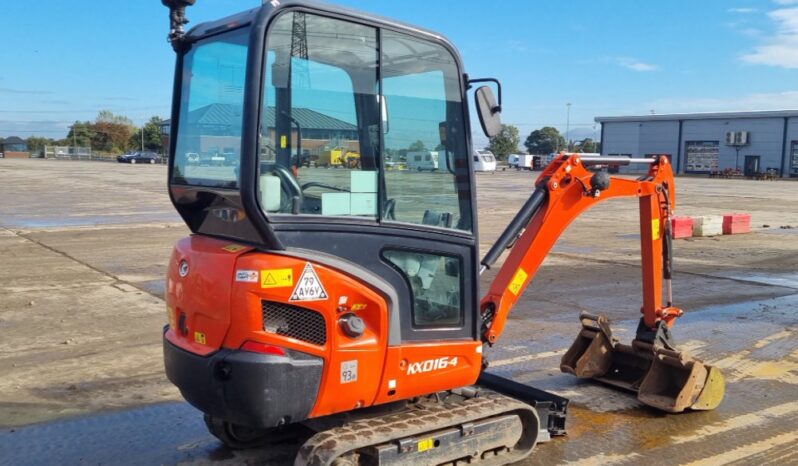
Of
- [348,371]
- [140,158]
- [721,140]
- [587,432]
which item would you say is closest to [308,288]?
[348,371]

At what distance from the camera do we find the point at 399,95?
155 inches

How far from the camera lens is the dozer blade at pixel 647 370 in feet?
18.3

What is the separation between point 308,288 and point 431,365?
976 mm

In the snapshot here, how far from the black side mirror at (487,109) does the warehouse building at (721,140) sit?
2664 inches

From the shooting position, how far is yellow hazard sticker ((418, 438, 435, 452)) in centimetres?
394

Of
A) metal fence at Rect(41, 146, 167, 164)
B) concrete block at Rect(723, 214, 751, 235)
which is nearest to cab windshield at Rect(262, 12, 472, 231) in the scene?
concrete block at Rect(723, 214, 751, 235)

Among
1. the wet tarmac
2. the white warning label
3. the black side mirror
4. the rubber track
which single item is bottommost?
the wet tarmac

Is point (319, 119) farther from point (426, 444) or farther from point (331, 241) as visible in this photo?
point (426, 444)

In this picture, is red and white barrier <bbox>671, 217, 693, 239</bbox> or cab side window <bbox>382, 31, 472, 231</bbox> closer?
cab side window <bbox>382, 31, 472, 231</bbox>

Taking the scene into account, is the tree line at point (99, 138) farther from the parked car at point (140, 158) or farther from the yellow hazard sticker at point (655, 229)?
the yellow hazard sticker at point (655, 229)

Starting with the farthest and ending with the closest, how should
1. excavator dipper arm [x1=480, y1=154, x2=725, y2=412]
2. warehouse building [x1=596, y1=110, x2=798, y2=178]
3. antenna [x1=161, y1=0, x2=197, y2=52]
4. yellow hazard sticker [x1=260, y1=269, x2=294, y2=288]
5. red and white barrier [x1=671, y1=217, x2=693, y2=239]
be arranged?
warehouse building [x1=596, y1=110, x2=798, y2=178], red and white barrier [x1=671, y1=217, x2=693, y2=239], excavator dipper arm [x1=480, y1=154, x2=725, y2=412], antenna [x1=161, y1=0, x2=197, y2=52], yellow hazard sticker [x1=260, y1=269, x2=294, y2=288]

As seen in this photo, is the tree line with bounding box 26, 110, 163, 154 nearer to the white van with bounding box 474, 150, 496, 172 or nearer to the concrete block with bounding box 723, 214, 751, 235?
the white van with bounding box 474, 150, 496, 172

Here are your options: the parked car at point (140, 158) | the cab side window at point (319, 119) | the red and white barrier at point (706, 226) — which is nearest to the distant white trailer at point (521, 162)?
the parked car at point (140, 158)

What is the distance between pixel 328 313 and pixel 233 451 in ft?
5.82
